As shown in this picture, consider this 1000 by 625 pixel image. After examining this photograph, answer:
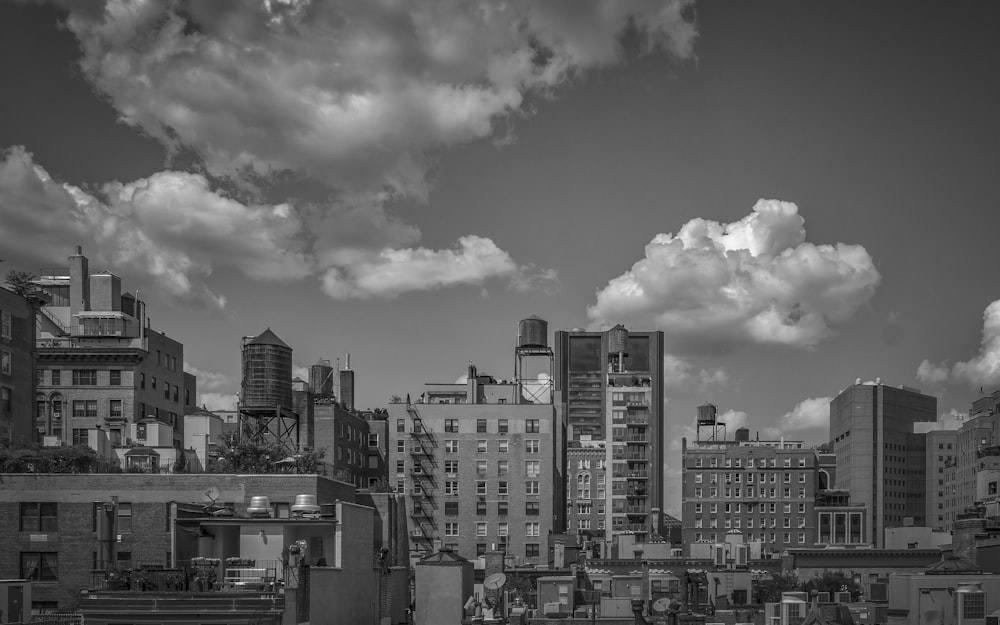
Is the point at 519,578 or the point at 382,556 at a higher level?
the point at 382,556

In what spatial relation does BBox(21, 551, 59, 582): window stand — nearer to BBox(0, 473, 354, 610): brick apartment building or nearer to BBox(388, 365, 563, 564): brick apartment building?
BBox(0, 473, 354, 610): brick apartment building

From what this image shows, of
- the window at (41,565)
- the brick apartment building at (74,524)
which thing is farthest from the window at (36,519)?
the window at (41,565)

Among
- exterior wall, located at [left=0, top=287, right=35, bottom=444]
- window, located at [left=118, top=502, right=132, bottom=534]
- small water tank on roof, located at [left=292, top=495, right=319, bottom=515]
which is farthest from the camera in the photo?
exterior wall, located at [left=0, top=287, right=35, bottom=444]

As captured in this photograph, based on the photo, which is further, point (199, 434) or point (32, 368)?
point (199, 434)

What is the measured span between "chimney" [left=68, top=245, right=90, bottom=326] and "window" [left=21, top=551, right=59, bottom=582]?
142ft

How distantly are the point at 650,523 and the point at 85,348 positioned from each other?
119 metres

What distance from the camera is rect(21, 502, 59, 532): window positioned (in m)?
69.8

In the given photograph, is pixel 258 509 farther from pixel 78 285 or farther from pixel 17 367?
pixel 78 285

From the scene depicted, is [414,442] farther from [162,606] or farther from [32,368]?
[162,606]

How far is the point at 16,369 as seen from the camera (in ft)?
306

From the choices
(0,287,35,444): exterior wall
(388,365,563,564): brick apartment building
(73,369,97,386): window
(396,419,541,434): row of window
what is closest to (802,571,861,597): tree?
(388,365,563,564): brick apartment building

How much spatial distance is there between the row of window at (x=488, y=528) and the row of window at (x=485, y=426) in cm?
1020

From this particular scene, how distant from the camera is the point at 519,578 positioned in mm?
105250

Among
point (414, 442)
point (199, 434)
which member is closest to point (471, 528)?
point (414, 442)
